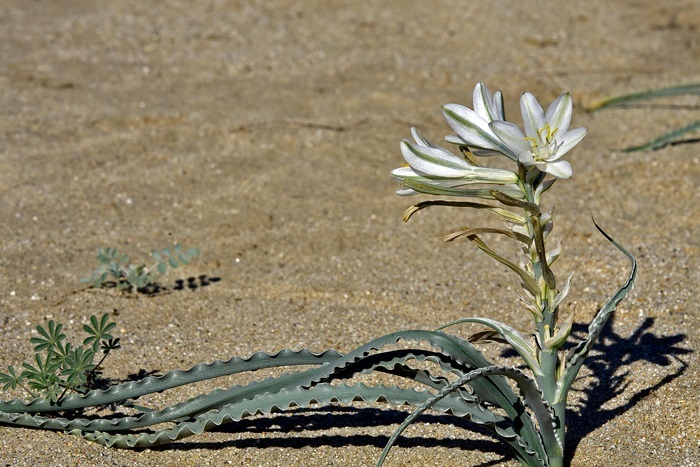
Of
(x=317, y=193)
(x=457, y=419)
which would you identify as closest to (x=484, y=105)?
(x=457, y=419)

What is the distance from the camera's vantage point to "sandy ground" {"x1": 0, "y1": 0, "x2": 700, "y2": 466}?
2369 mm

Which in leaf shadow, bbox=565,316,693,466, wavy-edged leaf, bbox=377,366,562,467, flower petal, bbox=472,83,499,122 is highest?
flower petal, bbox=472,83,499,122

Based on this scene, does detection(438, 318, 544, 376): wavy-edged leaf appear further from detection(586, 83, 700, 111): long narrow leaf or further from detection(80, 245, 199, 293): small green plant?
detection(586, 83, 700, 111): long narrow leaf

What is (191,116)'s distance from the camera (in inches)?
173

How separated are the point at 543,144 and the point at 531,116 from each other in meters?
0.07

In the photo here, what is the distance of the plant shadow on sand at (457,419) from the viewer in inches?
89.6

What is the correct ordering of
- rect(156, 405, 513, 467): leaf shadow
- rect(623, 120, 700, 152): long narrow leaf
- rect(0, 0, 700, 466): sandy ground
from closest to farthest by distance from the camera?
rect(156, 405, 513, 467): leaf shadow → rect(0, 0, 700, 466): sandy ground → rect(623, 120, 700, 152): long narrow leaf

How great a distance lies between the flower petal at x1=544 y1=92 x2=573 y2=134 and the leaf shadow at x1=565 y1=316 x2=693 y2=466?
0.92m

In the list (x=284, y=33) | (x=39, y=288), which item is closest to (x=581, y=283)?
(x=39, y=288)

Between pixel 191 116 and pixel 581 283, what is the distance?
224 centimetres

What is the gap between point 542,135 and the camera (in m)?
1.75

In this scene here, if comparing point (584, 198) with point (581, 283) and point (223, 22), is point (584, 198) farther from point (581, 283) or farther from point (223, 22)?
point (223, 22)

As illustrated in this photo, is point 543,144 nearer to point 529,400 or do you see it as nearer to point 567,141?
point 567,141

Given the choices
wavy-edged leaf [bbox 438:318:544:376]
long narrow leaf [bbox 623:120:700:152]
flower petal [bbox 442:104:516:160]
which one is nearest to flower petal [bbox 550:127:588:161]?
flower petal [bbox 442:104:516:160]
